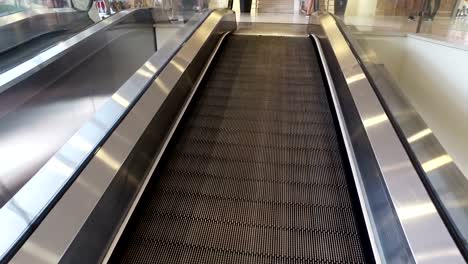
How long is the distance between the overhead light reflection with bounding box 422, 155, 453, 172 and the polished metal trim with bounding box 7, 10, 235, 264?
4.84 feet

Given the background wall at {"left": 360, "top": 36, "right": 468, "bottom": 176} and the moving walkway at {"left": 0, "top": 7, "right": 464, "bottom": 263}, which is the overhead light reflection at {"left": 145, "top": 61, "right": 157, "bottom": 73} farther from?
the background wall at {"left": 360, "top": 36, "right": 468, "bottom": 176}

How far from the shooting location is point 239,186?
6.88 ft

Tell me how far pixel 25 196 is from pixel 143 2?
6774 mm

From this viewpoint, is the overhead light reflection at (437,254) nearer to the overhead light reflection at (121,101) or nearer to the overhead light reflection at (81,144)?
the overhead light reflection at (81,144)

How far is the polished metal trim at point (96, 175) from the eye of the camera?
44.5 inches

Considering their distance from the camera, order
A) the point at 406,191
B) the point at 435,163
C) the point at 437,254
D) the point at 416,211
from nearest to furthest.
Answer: the point at 437,254, the point at 416,211, the point at 406,191, the point at 435,163

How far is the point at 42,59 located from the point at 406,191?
13.9 feet

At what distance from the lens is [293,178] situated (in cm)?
216

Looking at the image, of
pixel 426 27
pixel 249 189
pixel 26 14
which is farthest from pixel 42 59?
pixel 426 27

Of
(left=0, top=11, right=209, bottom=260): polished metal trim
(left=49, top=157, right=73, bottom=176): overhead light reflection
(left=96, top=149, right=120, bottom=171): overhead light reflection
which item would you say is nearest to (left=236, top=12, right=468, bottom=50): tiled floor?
(left=0, top=11, right=209, bottom=260): polished metal trim

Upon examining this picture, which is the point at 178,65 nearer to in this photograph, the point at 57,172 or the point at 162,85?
the point at 162,85

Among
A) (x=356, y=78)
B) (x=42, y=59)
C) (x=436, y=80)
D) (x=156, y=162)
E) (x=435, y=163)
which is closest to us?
(x=435, y=163)

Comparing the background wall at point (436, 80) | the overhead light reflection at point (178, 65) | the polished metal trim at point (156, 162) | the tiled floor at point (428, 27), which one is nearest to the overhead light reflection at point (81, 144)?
the polished metal trim at point (156, 162)

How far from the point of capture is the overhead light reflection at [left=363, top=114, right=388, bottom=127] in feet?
6.37
